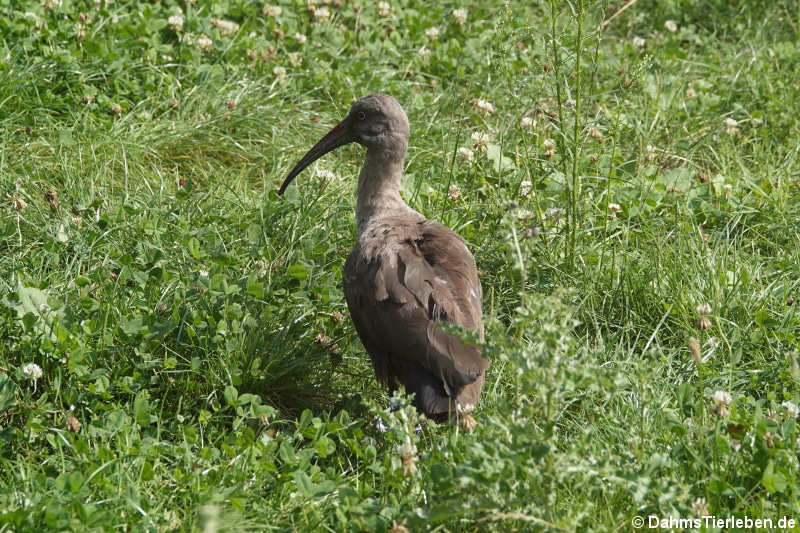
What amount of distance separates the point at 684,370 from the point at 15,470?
243 centimetres

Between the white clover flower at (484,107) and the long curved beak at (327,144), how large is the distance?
0.91 meters

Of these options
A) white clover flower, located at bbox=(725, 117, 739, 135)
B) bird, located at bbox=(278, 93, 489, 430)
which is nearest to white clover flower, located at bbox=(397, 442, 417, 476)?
bird, located at bbox=(278, 93, 489, 430)

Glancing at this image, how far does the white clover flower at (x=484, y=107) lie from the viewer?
5285 millimetres

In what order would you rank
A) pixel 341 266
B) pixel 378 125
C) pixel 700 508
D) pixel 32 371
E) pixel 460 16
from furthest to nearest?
pixel 460 16, pixel 378 125, pixel 341 266, pixel 32 371, pixel 700 508

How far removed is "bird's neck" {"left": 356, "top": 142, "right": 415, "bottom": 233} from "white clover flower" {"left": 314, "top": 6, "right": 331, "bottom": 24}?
1824 millimetres

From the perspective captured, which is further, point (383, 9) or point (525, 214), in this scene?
point (383, 9)

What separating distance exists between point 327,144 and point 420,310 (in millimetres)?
1361

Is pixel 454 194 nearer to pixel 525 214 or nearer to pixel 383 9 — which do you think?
pixel 525 214

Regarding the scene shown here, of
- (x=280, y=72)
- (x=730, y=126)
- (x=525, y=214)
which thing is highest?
(x=280, y=72)

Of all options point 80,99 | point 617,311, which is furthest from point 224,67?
point 617,311

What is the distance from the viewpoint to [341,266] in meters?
4.45

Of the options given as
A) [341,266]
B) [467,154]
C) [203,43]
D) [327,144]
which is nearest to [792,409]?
[341,266]

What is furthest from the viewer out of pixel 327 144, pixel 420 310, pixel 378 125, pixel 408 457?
pixel 327 144

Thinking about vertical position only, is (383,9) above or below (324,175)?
above
